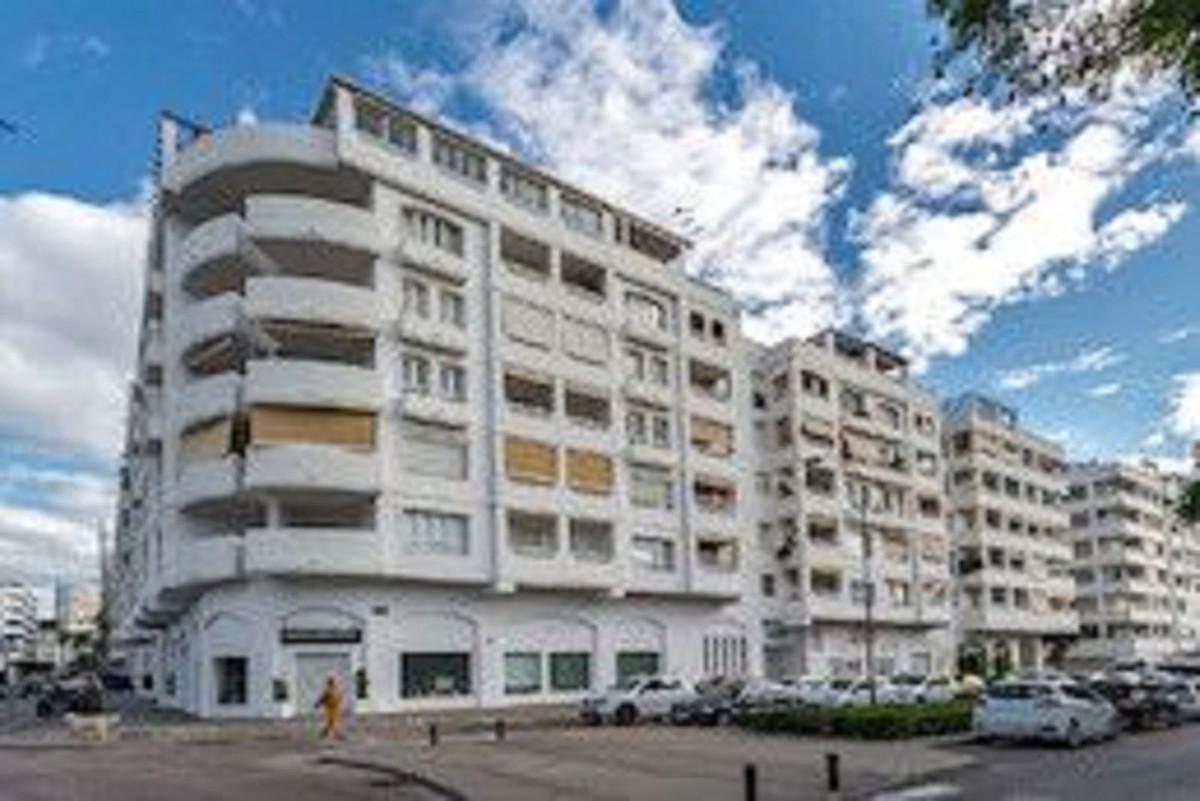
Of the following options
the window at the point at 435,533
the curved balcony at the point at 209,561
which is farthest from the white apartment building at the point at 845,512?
the curved balcony at the point at 209,561

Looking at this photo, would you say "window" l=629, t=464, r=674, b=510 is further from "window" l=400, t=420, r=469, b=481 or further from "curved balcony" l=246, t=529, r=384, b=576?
"curved balcony" l=246, t=529, r=384, b=576

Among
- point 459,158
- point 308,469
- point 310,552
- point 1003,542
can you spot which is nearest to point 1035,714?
point 310,552

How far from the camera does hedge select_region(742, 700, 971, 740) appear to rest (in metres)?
37.5

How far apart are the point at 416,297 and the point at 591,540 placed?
1269 cm

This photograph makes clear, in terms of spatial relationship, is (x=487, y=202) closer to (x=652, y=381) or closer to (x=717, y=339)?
(x=652, y=381)

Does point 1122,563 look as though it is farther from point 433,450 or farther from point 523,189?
point 433,450

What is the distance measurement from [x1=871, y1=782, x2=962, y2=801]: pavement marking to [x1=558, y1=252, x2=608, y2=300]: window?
38.6 m

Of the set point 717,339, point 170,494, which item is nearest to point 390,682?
point 170,494

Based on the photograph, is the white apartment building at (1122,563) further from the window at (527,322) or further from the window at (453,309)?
the window at (453,309)

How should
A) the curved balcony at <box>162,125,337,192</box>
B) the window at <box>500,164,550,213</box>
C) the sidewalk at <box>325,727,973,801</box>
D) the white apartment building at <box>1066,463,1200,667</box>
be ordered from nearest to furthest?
1. the sidewalk at <box>325,727,973,801</box>
2. the curved balcony at <box>162,125,337,192</box>
3. the window at <box>500,164,550,213</box>
4. the white apartment building at <box>1066,463,1200,667</box>

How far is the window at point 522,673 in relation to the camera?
5822cm

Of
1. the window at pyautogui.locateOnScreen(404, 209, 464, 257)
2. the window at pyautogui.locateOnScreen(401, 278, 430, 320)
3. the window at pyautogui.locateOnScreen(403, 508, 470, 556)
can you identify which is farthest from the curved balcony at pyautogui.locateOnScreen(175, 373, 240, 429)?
the window at pyautogui.locateOnScreen(404, 209, 464, 257)

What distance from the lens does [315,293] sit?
2039 inches

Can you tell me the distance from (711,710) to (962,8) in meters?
39.5
